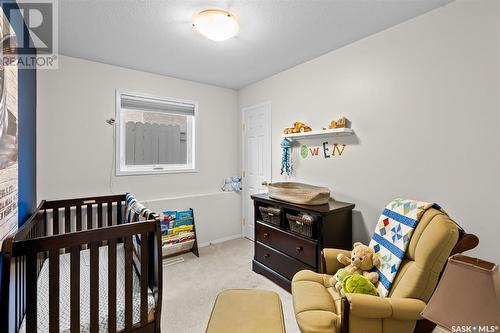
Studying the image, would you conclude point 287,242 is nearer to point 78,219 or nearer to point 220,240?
point 220,240

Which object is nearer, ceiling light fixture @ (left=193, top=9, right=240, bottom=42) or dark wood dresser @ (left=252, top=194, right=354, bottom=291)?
ceiling light fixture @ (left=193, top=9, right=240, bottom=42)

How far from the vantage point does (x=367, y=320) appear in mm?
1260

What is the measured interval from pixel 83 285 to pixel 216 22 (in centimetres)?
213

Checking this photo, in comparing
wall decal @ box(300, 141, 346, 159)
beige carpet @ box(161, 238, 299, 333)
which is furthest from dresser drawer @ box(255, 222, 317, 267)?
wall decal @ box(300, 141, 346, 159)

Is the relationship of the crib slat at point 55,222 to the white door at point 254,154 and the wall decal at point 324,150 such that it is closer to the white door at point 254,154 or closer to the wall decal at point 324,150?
the white door at point 254,154

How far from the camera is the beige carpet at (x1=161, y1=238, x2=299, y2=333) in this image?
1896 mm

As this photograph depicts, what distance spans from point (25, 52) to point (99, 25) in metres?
0.67

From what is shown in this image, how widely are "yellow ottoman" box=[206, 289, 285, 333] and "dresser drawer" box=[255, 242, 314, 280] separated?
92 centimetres

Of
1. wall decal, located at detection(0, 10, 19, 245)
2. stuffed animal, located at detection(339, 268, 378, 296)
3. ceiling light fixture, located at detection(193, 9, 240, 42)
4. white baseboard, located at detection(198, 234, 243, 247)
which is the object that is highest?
ceiling light fixture, located at detection(193, 9, 240, 42)

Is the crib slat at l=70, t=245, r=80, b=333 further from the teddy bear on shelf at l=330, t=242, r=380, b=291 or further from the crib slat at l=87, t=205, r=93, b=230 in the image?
the teddy bear on shelf at l=330, t=242, r=380, b=291

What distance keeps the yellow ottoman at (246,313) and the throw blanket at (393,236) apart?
0.74 metres

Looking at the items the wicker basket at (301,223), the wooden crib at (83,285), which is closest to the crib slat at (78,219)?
the wooden crib at (83,285)

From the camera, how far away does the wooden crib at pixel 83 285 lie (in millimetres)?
1173

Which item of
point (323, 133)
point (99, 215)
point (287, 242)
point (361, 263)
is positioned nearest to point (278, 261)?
point (287, 242)
